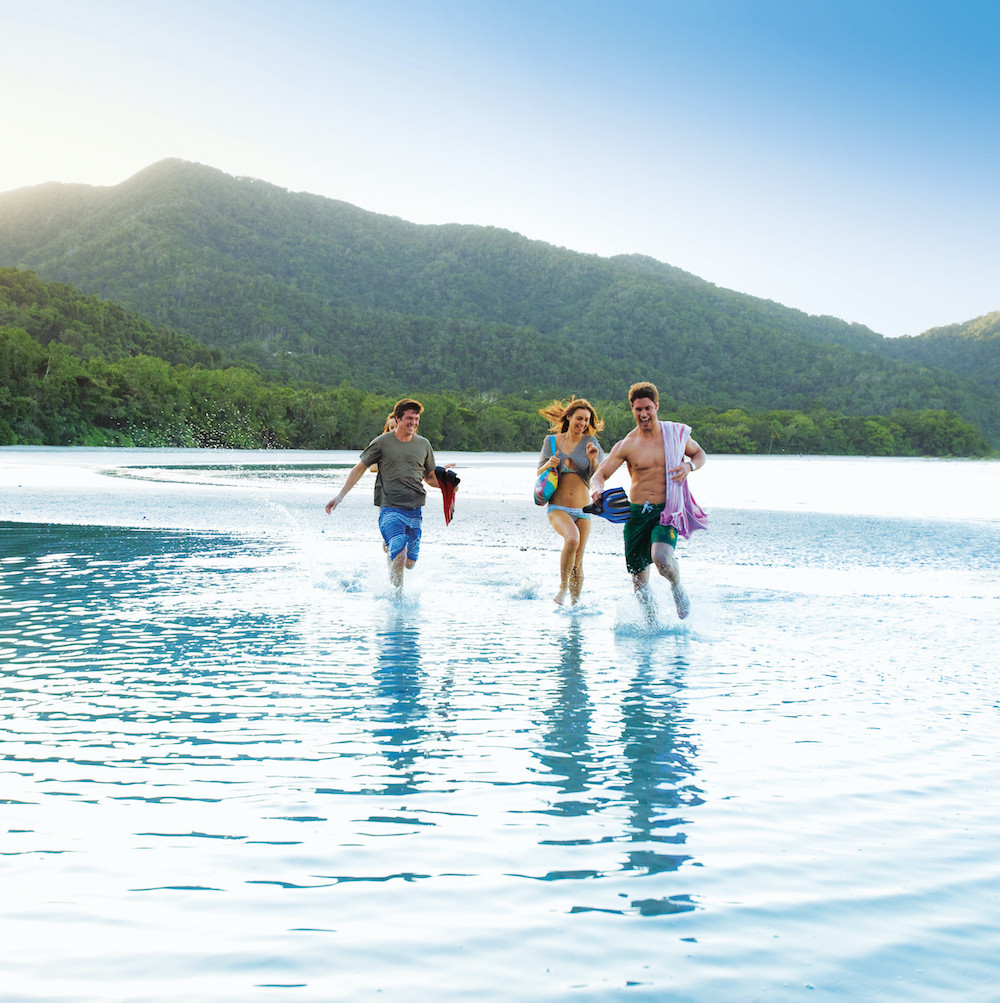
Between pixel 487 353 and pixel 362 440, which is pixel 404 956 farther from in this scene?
pixel 487 353

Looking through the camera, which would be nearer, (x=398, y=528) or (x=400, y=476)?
(x=400, y=476)

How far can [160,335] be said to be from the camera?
114 m

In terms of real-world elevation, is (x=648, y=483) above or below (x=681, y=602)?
above

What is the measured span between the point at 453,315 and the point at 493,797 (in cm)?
15608

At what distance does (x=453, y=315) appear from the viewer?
519 feet

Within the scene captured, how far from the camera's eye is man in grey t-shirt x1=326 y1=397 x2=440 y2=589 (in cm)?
1006

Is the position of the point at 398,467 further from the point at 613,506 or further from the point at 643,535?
the point at 643,535

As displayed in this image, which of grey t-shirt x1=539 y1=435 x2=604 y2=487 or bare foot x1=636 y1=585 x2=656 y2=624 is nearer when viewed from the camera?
bare foot x1=636 y1=585 x2=656 y2=624

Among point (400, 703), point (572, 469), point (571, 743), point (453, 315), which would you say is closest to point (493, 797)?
point (571, 743)

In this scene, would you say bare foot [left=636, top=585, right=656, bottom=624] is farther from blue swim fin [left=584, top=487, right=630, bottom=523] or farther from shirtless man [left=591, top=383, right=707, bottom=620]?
blue swim fin [left=584, top=487, right=630, bottom=523]

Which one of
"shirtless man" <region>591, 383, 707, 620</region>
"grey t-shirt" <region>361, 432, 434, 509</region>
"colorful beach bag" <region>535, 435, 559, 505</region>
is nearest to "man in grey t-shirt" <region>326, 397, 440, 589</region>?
"grey t-shirt" <region>361, 432, 434, 509</region>

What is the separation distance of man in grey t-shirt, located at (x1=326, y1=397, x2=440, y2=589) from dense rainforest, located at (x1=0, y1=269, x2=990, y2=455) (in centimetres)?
6693

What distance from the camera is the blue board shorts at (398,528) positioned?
1035 centimetres

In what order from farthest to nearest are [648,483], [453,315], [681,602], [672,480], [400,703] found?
[453,315], [681,602], [648,483], [672,480], [400,703]
